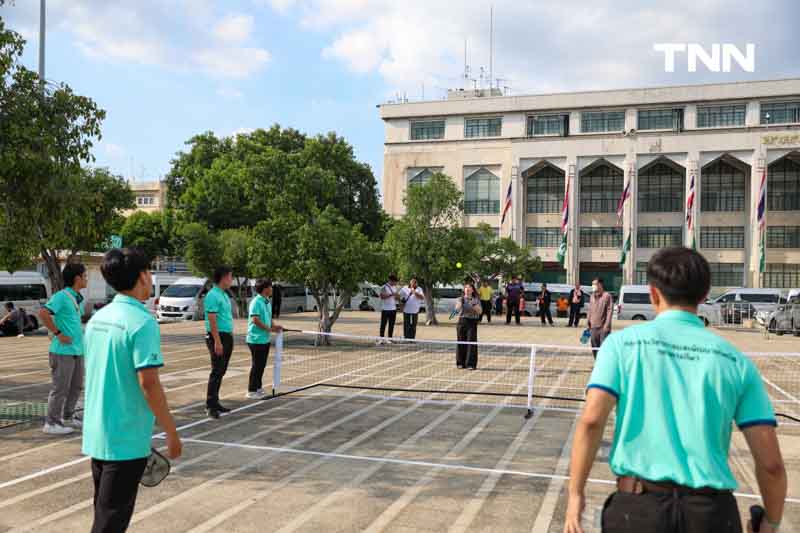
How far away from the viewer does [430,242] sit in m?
30.5

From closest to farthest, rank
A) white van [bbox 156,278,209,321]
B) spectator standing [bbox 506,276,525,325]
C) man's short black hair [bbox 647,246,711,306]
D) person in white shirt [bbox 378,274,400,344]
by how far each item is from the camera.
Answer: man's short black hair [bbox 647,246,711,306]
person in white shirt [bbox 378,274,400,344]
spectator standing [bbox 506,276,525,325]
white van [bbox 156,278,209,321]

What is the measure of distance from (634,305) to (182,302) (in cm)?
2229

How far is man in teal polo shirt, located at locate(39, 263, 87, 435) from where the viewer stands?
7.53 meters

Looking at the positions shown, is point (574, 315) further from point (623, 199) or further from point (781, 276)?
point (781, 276)

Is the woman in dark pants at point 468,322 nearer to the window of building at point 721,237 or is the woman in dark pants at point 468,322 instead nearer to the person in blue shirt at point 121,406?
the person in blue shirt at point 121,406

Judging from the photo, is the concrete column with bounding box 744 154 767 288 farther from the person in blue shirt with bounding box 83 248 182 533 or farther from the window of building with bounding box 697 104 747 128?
the person in blue shirt with bounding box 83 248 182 533

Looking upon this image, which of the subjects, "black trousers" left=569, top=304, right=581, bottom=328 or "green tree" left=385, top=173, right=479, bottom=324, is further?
"black trousers" left=569, top=304, right=581, bottom=328

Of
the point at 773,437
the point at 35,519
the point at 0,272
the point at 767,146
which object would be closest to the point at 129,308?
the point at 35,519

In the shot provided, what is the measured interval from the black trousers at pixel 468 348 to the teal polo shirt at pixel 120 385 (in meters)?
10.6

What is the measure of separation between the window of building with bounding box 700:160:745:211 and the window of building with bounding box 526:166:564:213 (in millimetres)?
10805

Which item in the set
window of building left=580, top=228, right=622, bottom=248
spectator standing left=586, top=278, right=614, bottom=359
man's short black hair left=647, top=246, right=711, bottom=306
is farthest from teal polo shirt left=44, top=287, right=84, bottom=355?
window of building left=580, top=228, right=622, bottom=248

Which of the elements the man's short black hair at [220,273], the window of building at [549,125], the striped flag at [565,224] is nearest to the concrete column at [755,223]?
the striped flag at [565,224]

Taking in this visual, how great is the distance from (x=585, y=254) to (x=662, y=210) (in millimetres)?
6755

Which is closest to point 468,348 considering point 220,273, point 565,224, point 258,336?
point 258,336
